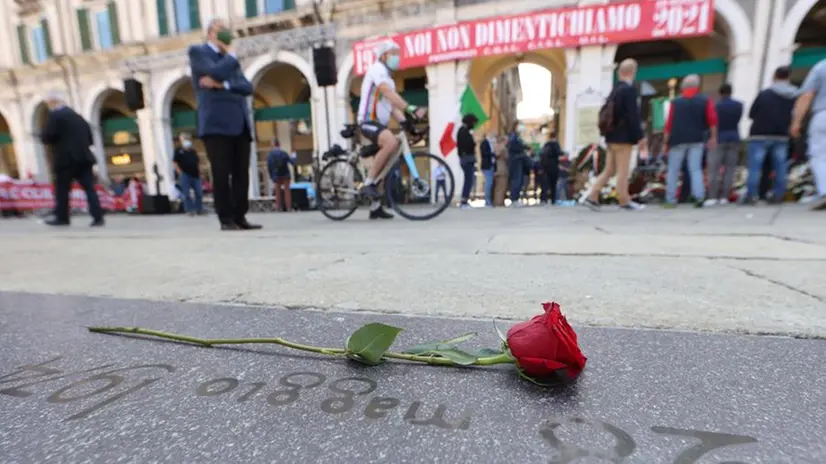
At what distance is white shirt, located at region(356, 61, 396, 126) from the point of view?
369 cm

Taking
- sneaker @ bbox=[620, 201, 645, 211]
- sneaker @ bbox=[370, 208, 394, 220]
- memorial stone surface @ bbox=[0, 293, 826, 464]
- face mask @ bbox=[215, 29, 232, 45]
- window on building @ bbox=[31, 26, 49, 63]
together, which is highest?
window on building @ bbox=[31, 26, 49, 63]

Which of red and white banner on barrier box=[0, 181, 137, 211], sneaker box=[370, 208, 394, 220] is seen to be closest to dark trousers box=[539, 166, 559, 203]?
sneaker box=[370, 208, 394, 220]

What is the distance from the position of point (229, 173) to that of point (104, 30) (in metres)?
15.3

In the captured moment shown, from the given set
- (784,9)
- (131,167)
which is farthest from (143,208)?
(784,9)

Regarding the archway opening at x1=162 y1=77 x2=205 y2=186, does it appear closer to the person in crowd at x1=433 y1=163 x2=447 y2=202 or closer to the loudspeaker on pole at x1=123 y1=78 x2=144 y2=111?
A: the loudspeaker on pole at x1=123 y1=78 x2=144 y2=111

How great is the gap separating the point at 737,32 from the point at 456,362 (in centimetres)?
1184

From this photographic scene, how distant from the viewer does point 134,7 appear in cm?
1360

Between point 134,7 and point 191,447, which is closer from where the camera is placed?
point 191,447

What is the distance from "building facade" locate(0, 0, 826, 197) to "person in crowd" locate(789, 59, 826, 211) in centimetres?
547

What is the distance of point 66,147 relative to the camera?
469 cm

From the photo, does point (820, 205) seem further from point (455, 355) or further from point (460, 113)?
point (460, 113)

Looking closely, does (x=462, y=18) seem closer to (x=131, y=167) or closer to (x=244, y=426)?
(x=244, y=426)

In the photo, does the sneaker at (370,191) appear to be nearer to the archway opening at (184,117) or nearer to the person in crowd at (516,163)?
the person in crowd at (516,163)

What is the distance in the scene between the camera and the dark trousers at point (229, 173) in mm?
3426
